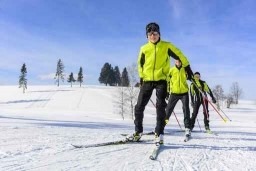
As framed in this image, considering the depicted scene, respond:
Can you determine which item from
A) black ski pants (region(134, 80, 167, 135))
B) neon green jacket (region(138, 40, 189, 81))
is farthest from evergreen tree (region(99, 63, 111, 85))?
neon green jacket (region(138, 40, 189, 81))

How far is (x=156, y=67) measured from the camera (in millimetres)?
7512

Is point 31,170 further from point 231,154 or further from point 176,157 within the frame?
point 231,154

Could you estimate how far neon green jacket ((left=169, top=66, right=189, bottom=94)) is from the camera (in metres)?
10.5

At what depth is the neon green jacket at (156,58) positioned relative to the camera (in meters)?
7.48

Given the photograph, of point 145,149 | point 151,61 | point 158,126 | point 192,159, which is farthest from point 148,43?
point 192,159

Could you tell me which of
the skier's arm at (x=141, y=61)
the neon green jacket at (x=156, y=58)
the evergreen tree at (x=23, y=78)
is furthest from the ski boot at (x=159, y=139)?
the evergreen tree at (x=23, y=78)

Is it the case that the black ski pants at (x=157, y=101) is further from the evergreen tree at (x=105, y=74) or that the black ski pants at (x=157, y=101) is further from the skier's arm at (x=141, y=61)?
the evergreen tree at (x=105, y=74)

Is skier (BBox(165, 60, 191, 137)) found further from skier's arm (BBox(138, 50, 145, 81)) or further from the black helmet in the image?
the black helmet

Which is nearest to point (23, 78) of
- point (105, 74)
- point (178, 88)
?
point (105, 74)

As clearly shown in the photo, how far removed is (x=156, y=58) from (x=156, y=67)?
7.3 inches

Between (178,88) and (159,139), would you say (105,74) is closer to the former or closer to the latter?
(178,88)

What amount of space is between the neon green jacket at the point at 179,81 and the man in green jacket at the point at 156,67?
2.75 metres

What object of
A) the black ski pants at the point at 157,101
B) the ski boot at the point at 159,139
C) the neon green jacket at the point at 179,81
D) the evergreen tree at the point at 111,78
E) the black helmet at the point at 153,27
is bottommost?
the ski boot at the point at 159,139

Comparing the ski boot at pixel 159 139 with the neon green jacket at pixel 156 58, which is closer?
the ski boot at pixel 159 139
